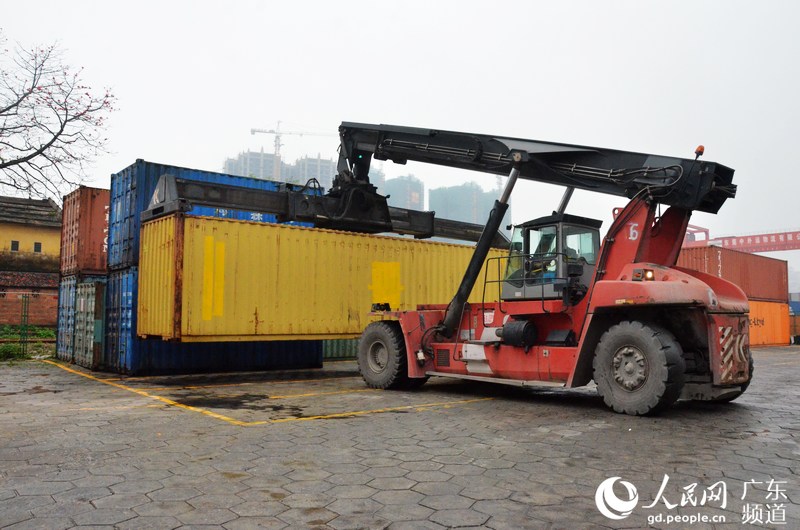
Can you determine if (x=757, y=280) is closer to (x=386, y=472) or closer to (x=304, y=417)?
(x=304, y=417)

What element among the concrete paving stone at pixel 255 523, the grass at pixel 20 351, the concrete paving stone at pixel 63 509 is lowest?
the grass at pixel 20 351

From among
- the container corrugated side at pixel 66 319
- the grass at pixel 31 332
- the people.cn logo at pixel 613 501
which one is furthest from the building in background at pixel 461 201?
the people.cn logo at pixel 613 501

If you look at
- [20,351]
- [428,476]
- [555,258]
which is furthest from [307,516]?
[20,351]

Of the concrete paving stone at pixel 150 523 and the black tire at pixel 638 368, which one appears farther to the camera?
the black tire at pixel 638 368

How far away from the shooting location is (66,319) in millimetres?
15086

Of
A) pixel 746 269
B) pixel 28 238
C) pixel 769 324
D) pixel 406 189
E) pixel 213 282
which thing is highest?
pixel 406 189

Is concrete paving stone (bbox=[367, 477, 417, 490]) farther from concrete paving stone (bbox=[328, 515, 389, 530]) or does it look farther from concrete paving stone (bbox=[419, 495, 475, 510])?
concrete paving stone (bbox=[328, 515, 389, 530])

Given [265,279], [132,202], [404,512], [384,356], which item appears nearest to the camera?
[404,512]

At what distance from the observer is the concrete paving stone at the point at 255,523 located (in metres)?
3.20

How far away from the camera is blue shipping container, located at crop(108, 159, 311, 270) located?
40.0ft

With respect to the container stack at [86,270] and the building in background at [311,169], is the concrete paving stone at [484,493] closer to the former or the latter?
the container stack at [86,270]

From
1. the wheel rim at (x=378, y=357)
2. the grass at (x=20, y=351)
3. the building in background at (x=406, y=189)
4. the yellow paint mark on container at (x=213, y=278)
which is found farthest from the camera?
the building in background at (x=406, y=189)

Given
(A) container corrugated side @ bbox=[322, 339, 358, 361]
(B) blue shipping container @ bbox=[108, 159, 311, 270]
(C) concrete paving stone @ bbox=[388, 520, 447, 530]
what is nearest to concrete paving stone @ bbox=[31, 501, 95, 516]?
(C) concrete paving stone @ bbox=[388, 520, 447, 530]

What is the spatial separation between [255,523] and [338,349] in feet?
43.8
